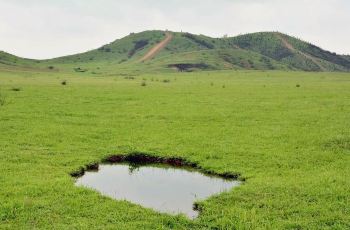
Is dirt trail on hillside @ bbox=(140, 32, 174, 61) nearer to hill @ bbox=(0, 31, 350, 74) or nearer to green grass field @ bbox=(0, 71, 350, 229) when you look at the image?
hill @ bbox=(0, 31, 350, 74)

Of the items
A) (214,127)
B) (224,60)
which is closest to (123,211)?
(214,127)

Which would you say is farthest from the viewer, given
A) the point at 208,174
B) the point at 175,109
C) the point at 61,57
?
the point at 61,57

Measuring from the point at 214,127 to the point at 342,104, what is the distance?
14.5 m

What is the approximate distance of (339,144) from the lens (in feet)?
72.4

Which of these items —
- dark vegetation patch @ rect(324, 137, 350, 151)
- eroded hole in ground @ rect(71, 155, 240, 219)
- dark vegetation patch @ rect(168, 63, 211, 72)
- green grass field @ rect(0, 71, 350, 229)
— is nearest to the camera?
green grass field @ rect(0, 71, 350, 229)

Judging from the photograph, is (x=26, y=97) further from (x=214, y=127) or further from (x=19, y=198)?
(x=19, y=198)

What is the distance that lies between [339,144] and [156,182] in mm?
9983

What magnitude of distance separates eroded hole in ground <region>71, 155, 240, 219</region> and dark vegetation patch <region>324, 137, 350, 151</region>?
6562mm

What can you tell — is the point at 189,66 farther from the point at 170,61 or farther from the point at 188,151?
the point at 188,151

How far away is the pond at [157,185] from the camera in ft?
51.3

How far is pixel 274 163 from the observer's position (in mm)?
19281

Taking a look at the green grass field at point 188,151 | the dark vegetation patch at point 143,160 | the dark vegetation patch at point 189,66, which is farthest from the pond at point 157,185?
the dark vegetation patch at point 189,66

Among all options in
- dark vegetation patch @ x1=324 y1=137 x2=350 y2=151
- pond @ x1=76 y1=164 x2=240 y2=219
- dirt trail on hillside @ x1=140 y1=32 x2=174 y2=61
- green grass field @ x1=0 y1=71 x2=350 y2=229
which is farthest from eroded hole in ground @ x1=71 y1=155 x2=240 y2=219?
dirt trail on hillside @ x1=140 y1=32 x2=174 y2=61

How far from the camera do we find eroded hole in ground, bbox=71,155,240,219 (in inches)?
620
